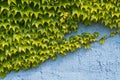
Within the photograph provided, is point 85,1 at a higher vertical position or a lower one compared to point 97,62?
higher

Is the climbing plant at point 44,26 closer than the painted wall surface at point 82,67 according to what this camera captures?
Yes

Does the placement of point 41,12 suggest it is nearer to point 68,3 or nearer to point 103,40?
point 68,3

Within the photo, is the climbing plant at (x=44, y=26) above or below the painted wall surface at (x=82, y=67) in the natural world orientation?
above

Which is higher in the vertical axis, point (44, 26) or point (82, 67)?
point (44, 26)

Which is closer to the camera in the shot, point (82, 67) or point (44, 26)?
point (44, 26)

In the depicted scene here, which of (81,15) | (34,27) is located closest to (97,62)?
(81,15)
